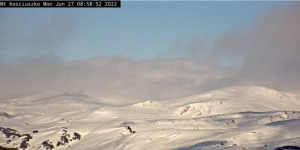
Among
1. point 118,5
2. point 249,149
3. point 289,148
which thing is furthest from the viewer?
point 249,149

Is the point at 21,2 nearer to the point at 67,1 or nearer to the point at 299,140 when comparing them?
the point at 67,1

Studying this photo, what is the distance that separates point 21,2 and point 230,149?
4677 inches

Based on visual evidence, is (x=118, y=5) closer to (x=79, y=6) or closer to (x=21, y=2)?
(x=79, y=6)

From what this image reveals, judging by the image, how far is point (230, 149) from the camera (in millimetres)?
199125

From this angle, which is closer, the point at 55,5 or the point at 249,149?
the point at 55,5

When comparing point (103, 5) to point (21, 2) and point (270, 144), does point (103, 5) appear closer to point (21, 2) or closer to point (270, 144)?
point (21, 2)

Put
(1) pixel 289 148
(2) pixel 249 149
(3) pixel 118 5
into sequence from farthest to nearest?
(2) pixel 249 149
(1) pixel 289 148
(3) pixel 118 5

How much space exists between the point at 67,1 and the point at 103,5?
10.9m

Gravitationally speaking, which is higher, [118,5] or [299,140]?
[118,5]

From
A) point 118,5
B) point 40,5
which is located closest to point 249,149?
point 118,5

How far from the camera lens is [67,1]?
412 ft

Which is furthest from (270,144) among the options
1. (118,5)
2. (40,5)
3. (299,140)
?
(40,5)

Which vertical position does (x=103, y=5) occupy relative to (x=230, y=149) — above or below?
above

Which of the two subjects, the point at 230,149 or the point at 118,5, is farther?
the point at 230,149
